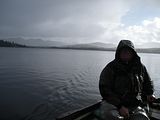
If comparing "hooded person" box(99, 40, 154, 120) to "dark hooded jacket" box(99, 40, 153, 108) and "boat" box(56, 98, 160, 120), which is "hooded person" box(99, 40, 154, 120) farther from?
"boat" box(56, 98, 160, 120)

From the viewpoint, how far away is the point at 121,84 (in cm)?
500

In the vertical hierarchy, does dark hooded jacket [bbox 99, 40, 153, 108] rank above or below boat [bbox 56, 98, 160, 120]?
above

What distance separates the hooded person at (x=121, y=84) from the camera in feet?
15.9

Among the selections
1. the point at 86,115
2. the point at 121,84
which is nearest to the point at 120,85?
the point at 121,84

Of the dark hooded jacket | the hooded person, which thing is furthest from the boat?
the dark hooded jacket

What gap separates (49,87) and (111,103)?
14.3 m

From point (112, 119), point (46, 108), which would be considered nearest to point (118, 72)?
point (112, 119)

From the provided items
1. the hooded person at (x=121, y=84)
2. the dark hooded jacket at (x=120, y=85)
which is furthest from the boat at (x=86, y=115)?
the dark hooded jacket at (x=120, y=85)

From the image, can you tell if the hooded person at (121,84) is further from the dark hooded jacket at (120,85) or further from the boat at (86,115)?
the boat at (86,115)

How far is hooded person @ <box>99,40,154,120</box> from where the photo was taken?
4.85 meters

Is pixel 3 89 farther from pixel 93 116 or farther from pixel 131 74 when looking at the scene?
pixel 131 74

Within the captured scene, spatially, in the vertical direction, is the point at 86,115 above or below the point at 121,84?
below

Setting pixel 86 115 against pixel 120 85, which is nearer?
pixel 120 85

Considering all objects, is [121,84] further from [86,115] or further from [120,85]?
[86,115]
